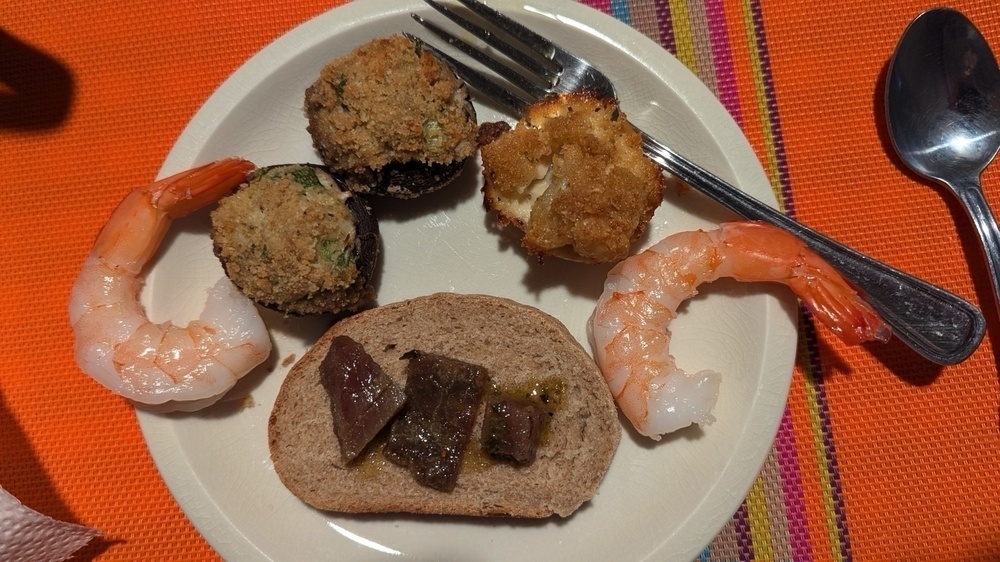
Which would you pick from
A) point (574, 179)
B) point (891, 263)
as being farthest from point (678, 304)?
point (891, 263)

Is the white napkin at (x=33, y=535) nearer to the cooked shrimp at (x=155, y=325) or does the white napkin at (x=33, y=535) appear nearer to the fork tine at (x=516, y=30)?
the cooked shrimp at (x=155, y=325)

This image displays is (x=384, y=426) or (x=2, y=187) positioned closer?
(x=384, y=426)

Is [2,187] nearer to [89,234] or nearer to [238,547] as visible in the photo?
[89,234]

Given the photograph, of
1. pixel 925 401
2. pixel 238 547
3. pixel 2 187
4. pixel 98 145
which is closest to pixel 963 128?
pixel 925 401

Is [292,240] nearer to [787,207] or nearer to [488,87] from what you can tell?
[488,87]

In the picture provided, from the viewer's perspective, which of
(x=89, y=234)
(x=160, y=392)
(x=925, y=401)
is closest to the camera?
(x=160, y=392)

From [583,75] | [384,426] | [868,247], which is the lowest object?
[384,426]

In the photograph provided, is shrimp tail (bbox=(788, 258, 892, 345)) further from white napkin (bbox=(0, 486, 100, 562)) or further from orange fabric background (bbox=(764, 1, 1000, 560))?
white napkin (bbox=(0, 486, 100, 562))
